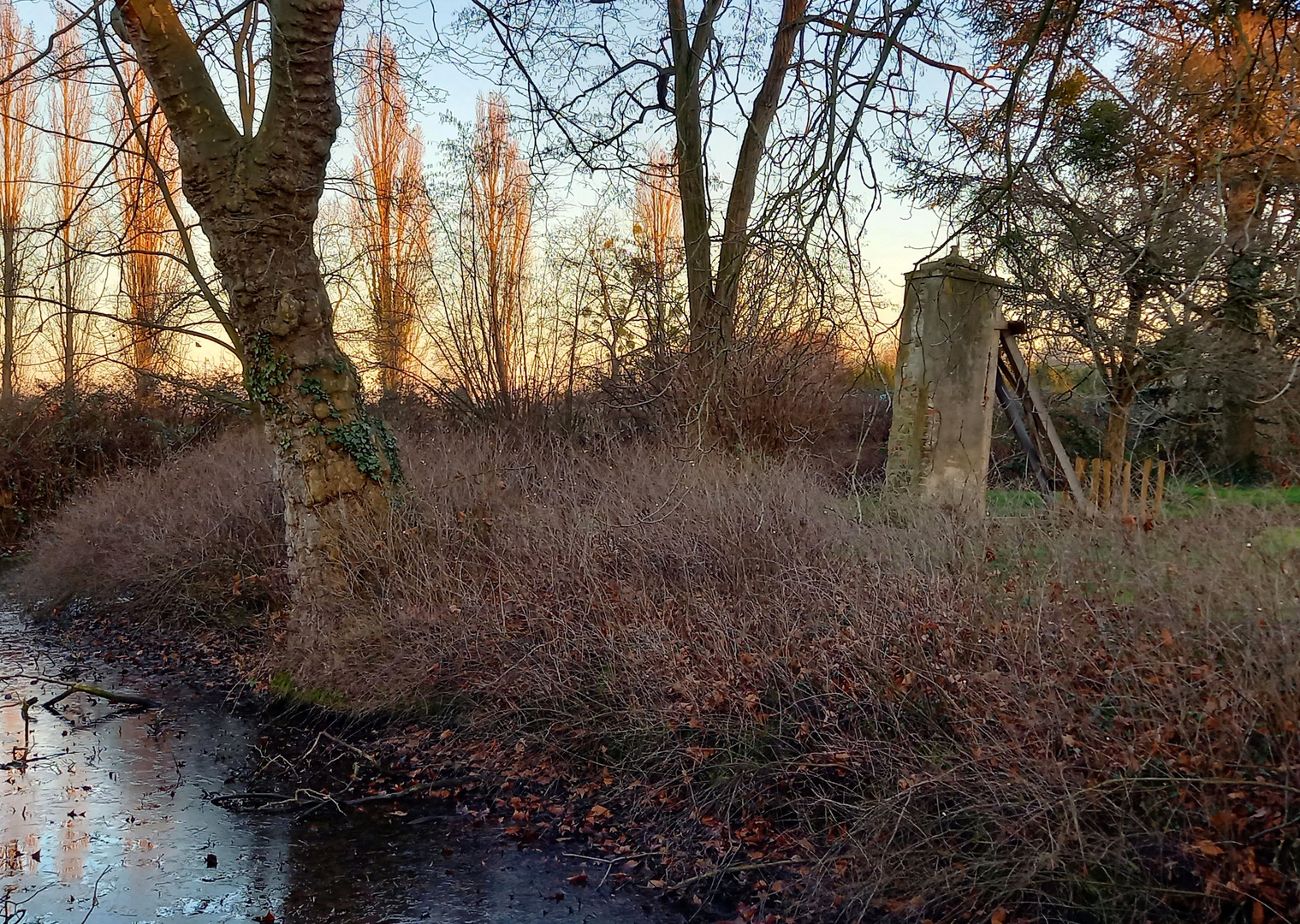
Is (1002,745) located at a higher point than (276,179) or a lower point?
lower

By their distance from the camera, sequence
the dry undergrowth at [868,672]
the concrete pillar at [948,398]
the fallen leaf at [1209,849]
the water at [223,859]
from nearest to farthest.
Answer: the fallen leaf at [1209,849], the dry undergrowth at [868,672], the water at [223,859], the concrete pillar at [948,398]

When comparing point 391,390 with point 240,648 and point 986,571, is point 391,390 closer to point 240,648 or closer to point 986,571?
point 240,648

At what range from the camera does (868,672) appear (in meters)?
5.58

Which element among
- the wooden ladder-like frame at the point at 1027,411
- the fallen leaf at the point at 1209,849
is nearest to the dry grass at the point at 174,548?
the wooden ladder-like frame at the point at 1027,411

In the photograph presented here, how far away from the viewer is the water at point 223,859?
5102 mm

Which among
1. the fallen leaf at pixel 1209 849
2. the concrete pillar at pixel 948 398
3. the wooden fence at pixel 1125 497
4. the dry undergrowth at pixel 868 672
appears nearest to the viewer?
the fallen leaf at pixel 1209 849

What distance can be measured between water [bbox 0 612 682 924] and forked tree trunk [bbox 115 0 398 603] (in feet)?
7.37

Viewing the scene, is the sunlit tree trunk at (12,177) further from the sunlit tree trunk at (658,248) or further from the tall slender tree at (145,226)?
the sunlit tree trunk at (658,248)

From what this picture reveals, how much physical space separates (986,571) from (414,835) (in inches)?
155

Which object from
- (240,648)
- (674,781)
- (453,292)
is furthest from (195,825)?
(453,292)

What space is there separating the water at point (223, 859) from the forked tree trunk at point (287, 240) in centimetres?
225

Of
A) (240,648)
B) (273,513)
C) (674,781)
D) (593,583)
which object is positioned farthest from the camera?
(273,513)

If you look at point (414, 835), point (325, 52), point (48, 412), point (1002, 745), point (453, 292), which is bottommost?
point (414, 835)

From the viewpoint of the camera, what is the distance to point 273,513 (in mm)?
10328
